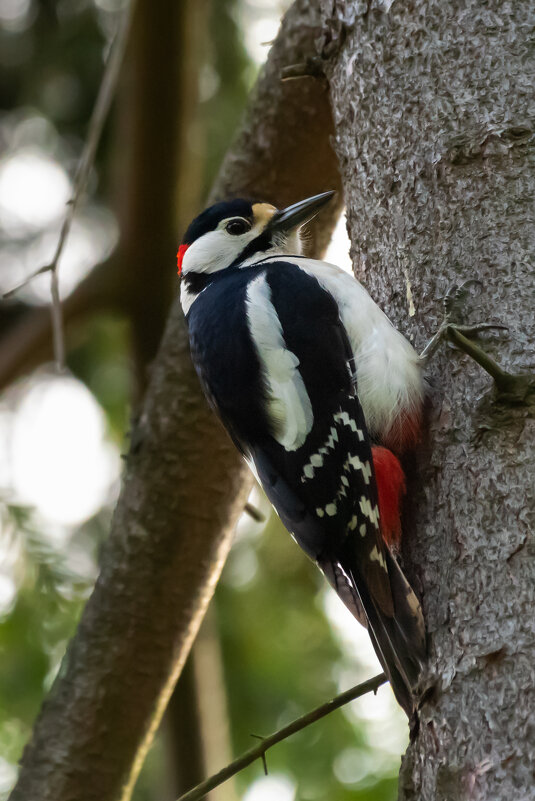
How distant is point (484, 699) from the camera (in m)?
1.59

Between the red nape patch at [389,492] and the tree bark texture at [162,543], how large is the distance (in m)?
1.05

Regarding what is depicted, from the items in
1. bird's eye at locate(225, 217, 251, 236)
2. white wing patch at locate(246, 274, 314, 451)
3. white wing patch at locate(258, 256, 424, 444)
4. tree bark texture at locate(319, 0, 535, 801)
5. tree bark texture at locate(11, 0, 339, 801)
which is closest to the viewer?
tree bark texture at locate(319, 0, 535, 801)

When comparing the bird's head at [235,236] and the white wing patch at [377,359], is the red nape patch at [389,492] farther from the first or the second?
the bird's head at [235,236]

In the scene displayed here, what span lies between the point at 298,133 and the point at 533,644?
6.74 ft

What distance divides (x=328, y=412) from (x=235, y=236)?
102 centimetres

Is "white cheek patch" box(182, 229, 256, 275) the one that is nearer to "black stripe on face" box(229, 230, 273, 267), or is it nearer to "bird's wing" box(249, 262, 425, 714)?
"black stripe on face" box(229, 230, 273, 267)

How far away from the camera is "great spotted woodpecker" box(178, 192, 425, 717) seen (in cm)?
196


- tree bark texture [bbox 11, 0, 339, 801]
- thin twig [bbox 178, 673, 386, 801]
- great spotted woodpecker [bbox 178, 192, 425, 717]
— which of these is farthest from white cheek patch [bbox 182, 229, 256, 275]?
thin twig [bbox 178, 673, 386, 801]

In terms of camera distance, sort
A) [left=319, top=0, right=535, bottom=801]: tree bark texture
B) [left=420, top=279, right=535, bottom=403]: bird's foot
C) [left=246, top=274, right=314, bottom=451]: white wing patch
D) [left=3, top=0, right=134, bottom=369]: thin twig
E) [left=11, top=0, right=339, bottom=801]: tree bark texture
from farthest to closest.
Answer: [left=11, top=0, right=339, bottom=801]: tree bark texture < [left=3, top=0, right=134, bottom=369]: thin twig < [left=246, top=274, right=314, bottom=451]: white wing patch < [left=420, top=279, right=535, bottom=403]: bird's foot < [left=319, top=0, right=535, bottom=801]: tree bark texture

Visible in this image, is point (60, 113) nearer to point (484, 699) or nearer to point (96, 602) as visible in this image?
point (96, 602)

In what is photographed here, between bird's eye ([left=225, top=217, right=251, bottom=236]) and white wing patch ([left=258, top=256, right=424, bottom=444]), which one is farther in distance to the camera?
bird's eye ([left=225, top=217, right=251, bottom=236])

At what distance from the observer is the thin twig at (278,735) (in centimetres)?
181

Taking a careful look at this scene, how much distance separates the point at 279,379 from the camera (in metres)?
2.33

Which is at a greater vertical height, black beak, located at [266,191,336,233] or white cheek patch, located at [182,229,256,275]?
black beak, located at [266,191,336,233]
